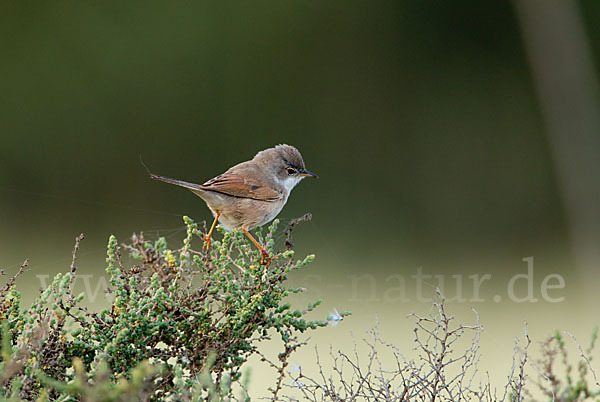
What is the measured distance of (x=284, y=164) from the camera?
475 cm

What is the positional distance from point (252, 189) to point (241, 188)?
7 cm

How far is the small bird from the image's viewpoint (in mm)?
4164

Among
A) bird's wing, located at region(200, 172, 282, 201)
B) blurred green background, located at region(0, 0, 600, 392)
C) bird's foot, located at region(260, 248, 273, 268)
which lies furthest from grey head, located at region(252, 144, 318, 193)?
blurred green background, located at region(0, 0, 600, 392)

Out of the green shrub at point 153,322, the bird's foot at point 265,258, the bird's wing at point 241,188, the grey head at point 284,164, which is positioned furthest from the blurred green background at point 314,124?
the green shrub at point 153,322

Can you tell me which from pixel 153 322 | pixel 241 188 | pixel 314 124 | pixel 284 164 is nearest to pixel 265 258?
pixel 153 322

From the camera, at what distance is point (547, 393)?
282cm

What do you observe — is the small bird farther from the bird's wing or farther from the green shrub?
the green shrub

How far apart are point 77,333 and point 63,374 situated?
0.16 m

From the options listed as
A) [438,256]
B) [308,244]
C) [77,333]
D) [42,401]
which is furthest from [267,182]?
[438,256]

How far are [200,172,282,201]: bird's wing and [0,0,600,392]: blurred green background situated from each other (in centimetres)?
579

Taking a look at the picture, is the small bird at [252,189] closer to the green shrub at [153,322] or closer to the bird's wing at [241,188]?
the bird's wing at [241,188]

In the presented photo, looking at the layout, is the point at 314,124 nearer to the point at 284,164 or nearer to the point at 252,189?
the point at 284,164

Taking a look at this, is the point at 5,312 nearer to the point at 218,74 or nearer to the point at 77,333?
the point at 77,333

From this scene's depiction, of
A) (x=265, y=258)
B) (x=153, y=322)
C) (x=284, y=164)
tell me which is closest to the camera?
(x=153, y=322)
